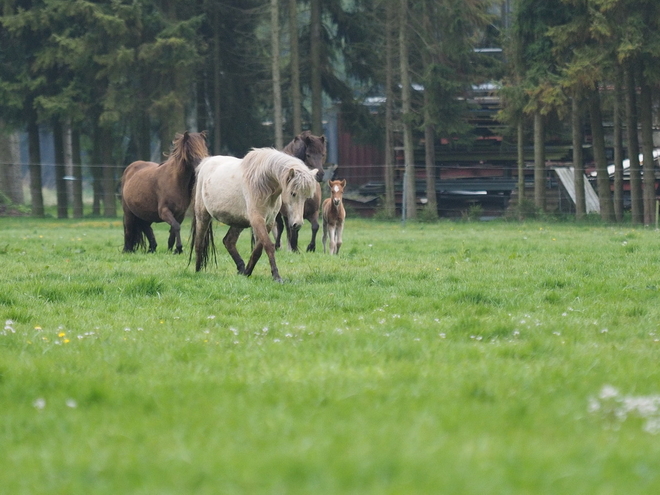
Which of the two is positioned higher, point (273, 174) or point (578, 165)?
point (578, 165)

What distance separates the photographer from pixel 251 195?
1020 cm

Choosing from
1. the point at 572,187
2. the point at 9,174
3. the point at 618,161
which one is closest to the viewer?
the point at 618,161

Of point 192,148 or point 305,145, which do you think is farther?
point 305,145

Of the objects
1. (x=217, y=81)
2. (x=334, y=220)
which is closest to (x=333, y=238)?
(x=334, y=220)

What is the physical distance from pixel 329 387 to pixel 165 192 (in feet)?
35.6

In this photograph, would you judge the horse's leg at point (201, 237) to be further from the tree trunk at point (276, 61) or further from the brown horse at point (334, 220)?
the tree trunk at point (276, 61)

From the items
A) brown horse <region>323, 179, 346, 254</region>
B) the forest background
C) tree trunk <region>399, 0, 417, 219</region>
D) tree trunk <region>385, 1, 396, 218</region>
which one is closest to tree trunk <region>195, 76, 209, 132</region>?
the forest background

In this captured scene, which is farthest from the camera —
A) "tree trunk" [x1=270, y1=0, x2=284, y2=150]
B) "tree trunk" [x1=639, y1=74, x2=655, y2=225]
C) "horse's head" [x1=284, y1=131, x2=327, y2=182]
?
"tree trunk" [x1=270, y1=0, x2=284, y2=150]

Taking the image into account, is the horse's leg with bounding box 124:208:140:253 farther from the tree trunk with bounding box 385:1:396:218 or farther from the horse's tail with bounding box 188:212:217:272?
the tree trunk with bounding box 385:1:396:218

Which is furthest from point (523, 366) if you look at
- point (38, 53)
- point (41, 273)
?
point (38, 53)

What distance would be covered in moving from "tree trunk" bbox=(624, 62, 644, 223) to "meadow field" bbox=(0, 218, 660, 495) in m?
19.4

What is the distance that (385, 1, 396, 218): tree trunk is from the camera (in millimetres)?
34688

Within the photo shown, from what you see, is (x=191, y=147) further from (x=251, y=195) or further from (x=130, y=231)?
(x=251, y=195)

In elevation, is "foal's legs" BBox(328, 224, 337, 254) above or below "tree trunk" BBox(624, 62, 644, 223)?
below
